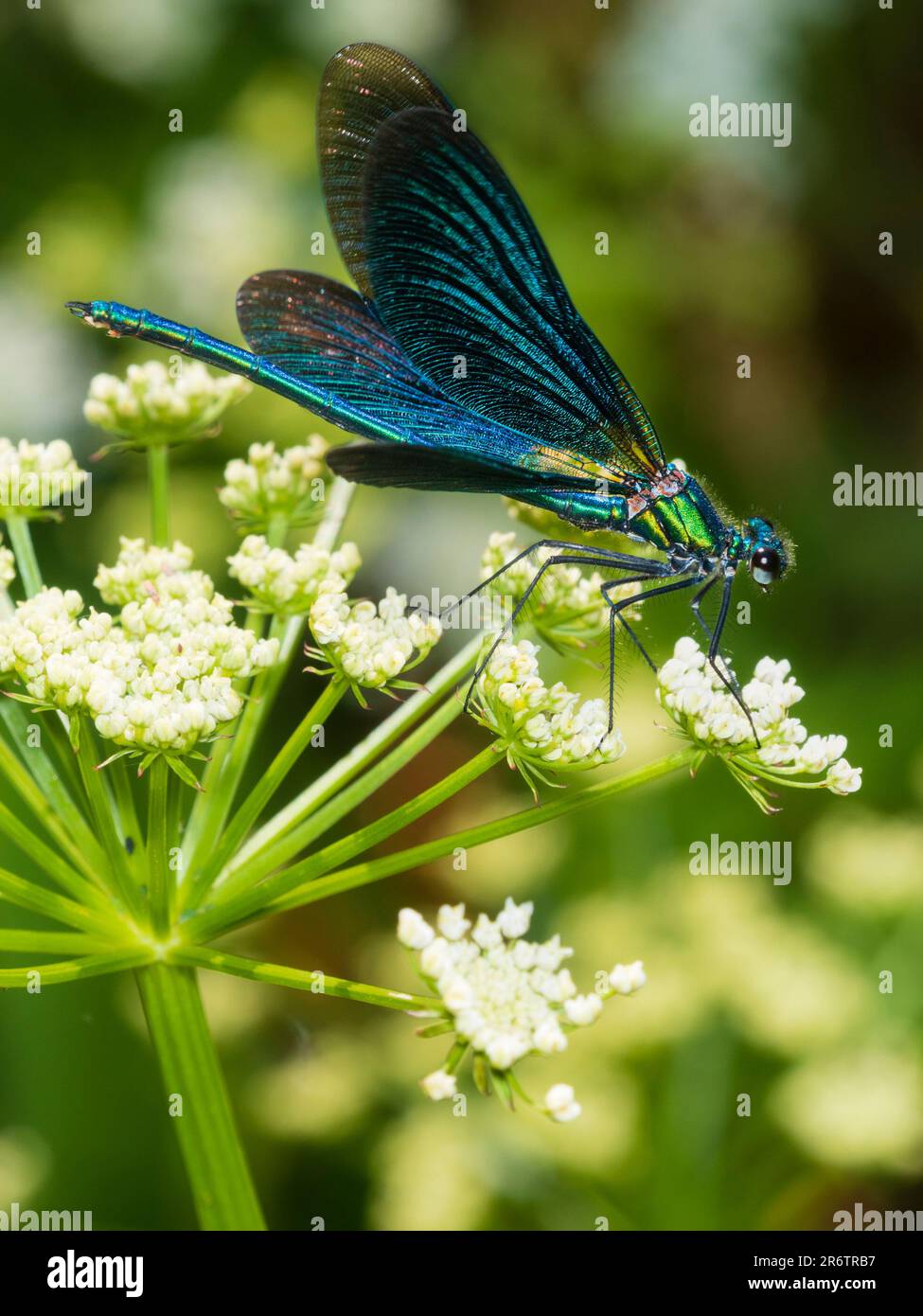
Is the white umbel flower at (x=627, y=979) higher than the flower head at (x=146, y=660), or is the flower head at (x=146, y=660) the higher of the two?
the flower head at (x=146, y=660)

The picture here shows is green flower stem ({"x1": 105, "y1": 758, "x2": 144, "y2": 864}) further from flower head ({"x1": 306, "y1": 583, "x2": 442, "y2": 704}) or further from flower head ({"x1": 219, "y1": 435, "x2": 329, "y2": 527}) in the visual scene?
flower head ({"x1": 219, "y1": 435, "x2": 329, "y2": 527})

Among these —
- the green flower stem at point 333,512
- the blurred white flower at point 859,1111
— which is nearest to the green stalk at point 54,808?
the green flower stem at point 333,512

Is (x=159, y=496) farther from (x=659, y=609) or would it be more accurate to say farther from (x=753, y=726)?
(x=659, y=609)

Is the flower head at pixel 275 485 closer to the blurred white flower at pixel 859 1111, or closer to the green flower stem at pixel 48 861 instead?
the green flower stem at pixel 48 861
